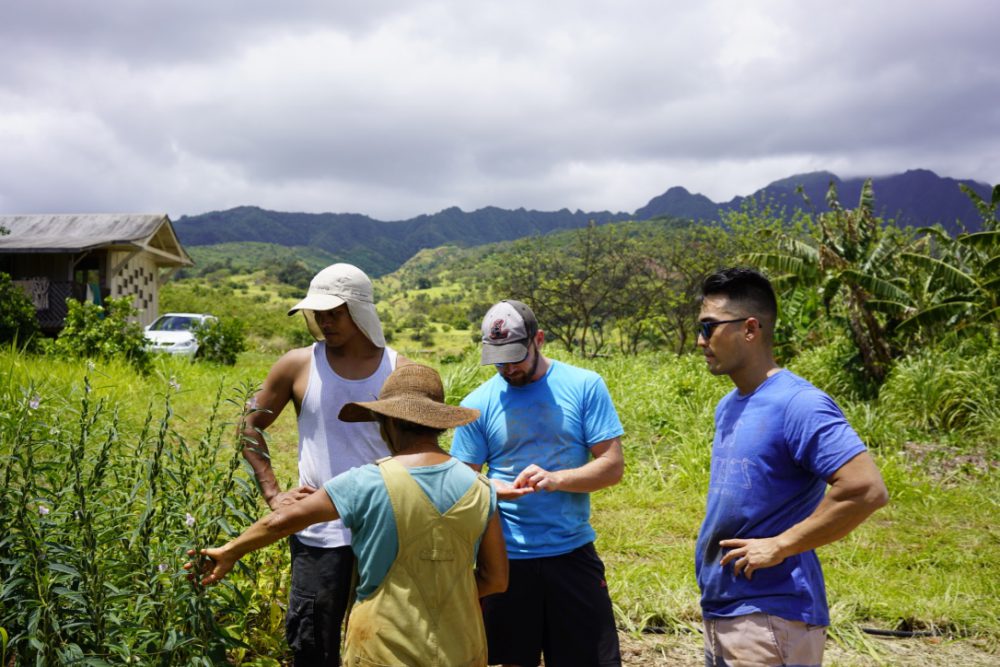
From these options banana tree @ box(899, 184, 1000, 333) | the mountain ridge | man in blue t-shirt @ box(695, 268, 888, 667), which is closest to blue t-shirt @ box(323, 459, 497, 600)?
man in blue t-shirt @ box(695, 268, 888, 667)

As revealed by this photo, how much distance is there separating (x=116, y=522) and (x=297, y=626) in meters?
0.71

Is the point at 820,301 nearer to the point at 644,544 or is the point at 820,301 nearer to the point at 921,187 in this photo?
the point at 644,544

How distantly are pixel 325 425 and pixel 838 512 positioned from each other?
1763 mm

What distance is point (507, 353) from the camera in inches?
111

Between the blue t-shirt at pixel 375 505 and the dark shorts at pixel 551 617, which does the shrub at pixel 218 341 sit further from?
the blue t-shirt at pixel 375 505

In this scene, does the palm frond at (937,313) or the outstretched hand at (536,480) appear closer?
the outstretched hand at (536,480)

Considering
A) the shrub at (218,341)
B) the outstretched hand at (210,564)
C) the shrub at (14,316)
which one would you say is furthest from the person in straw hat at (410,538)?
the shrub at (14,316)

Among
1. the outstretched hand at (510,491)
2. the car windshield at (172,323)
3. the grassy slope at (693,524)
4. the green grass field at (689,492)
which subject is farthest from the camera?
the car windshield at (172,323)

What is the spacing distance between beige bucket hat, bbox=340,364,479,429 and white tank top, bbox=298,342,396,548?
19.8 inches

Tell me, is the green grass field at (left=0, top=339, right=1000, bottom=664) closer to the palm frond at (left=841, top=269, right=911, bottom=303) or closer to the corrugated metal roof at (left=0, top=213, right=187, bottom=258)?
the palm frond at (left=841, top=269, right=911, bottom=303)

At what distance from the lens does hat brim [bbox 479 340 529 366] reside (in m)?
2.82

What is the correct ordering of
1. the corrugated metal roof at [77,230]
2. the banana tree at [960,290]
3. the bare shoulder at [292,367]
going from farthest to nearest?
the corrugated metal roof at [77,230], the banana tree at [960,290], the bare shoulder at [292,367]

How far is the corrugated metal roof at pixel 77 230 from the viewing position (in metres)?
22.0

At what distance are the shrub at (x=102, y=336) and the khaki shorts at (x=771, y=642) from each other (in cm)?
1156
